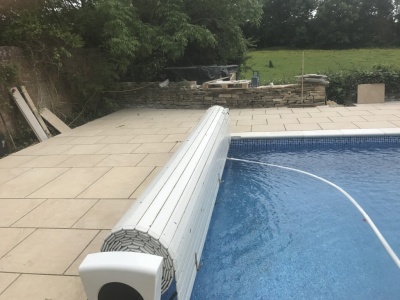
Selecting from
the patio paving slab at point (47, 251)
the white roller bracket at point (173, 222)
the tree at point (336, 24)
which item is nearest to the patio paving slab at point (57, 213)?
the patio paving slab at point (47, 251)

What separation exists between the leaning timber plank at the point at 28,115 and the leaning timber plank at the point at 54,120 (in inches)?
16.8

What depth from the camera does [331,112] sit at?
7262 mm

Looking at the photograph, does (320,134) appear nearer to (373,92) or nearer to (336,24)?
(373,92)

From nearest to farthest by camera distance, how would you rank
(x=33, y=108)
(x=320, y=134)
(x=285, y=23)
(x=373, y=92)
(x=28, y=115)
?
(x=320, y=134) < (x=28, y=115) < (x=33, y=108) < (x=373, y=92) < (x=285, y=23)

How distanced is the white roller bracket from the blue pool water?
0.42 metres

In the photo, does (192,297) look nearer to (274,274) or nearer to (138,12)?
(274,274)

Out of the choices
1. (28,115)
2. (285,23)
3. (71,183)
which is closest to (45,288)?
(71,183)

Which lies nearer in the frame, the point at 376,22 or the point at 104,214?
the point at 104,214

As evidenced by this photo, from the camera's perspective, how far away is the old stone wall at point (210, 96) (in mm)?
8242

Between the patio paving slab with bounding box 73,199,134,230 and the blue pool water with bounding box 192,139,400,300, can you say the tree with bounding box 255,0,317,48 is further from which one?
the patio paving slab with bounding box 73,199,134,230

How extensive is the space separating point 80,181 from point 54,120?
3.40 m

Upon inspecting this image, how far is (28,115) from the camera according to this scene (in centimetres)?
607

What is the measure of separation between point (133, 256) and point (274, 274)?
4.66 ft

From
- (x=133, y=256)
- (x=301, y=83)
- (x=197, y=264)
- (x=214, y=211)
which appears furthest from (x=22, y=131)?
(x=301, y=83)
